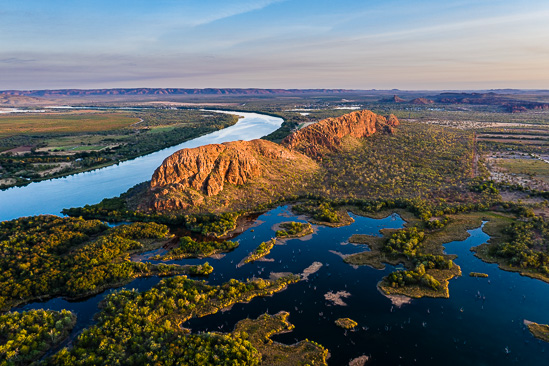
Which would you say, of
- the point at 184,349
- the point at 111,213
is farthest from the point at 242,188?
the point at 184,349

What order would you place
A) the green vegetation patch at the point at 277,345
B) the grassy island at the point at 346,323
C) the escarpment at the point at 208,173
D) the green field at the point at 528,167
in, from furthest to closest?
the green field at the point at 528,167 < the escarpment at the point at 208,173 < the grassy island at the point at 346,323 < the green vegetation patch at the point at 277,345

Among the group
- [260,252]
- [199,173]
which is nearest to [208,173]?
[199,173]

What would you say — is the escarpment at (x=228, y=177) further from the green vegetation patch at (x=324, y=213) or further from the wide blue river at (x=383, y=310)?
the wide blue river at (x=383, y=310)

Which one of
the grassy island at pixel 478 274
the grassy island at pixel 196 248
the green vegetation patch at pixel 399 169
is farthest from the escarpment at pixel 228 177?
the grassy island at pixel 478 274

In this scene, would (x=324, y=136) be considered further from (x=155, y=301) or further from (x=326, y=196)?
(x=155, y=301)

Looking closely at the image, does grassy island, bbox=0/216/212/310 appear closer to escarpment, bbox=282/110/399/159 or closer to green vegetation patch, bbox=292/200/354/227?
green vegetation patch, bbox=292/200/354/227
